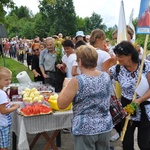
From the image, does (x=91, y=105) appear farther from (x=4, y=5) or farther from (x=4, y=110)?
(x=4, y=5)

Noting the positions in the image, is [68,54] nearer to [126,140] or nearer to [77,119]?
[126,140]

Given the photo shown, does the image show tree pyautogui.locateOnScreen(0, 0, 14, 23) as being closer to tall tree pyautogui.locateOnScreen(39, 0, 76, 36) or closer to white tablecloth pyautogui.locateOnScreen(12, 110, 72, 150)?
white tablecloth pyautogui.locateOnScreen(12, 110, 72, 150)

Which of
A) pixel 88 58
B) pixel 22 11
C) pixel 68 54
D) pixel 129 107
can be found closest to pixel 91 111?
pixel 88 58

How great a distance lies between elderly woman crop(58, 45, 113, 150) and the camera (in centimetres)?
249

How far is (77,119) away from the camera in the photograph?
2.59 m

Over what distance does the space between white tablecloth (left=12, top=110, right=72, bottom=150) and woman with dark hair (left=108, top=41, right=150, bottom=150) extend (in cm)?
71

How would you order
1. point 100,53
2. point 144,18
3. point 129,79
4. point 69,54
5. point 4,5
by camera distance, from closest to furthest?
1. point 129,79
2. point 144,18
3. point 100,53
4. point 69,54
5. point 4,5

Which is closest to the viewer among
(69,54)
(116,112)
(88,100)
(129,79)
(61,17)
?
(88,100)

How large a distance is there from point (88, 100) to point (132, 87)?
2.80ft

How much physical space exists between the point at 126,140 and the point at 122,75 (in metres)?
0.73

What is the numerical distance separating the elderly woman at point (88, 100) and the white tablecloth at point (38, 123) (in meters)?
0.85

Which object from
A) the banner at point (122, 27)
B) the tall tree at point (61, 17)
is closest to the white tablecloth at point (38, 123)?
the banner at point (122, 27)

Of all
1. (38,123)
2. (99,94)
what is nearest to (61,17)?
(38,123)

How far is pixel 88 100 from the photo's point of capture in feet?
8.33
